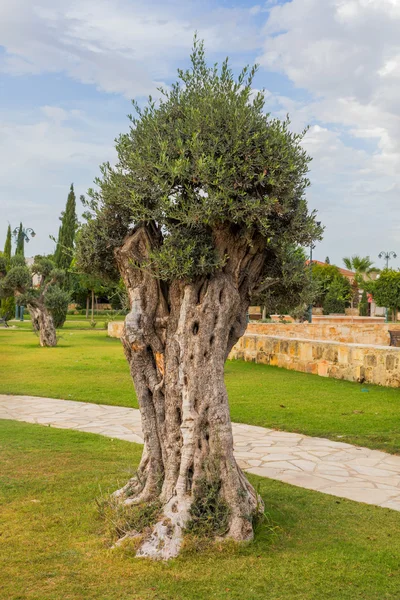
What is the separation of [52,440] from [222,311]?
4067 mm

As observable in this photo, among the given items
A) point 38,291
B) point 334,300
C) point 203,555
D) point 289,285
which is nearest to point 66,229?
point 334,300

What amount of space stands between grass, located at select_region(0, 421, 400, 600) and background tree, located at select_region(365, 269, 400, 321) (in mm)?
42223

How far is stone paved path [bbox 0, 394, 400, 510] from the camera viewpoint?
6098 mm

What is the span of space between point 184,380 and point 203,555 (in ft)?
4.19

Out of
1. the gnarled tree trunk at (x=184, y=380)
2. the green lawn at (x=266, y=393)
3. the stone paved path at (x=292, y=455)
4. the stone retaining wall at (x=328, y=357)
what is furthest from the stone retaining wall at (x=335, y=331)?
the gnarled tree trunk at (x=184, y=380)

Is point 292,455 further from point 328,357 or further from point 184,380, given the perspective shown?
point 328,357

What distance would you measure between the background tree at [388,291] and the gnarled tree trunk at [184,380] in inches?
1681

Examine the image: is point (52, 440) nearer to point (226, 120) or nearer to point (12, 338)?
point (226, 120)

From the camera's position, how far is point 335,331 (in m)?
22.9

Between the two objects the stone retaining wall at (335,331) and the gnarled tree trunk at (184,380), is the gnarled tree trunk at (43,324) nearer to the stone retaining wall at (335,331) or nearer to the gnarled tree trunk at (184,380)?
the stone retaining wall at (335,331)

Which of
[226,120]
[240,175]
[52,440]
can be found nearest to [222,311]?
[240,175]

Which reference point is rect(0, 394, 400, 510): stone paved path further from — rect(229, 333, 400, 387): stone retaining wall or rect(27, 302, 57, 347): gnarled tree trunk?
rect(27, 302, 57, 347): gnarled tree trunk

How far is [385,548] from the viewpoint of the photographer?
4477 millimetres

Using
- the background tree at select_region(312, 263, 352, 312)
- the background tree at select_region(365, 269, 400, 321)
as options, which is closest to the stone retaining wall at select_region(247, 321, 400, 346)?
the background tree at select_region(365, 269, 400, 321)
